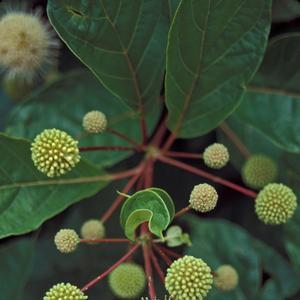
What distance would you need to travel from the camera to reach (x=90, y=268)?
285cm

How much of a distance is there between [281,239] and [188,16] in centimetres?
141

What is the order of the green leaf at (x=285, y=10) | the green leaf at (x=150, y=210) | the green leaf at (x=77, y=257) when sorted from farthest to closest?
the green leaf at (x=77, y=257) < the green leaf at (x=285, y=10) < the green leaf at (x=150, y=210)

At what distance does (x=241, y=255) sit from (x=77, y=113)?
927mm

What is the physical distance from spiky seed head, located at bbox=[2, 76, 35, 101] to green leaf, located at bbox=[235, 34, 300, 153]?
0.88 metres

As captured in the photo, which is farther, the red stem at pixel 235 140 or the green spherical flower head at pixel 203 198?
the red stem at pixel 235 140

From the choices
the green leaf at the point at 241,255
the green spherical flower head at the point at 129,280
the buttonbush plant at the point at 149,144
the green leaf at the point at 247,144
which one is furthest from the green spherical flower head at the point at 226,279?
the green leaf at the point at 247,144

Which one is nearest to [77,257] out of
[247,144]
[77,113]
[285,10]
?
[77,113]

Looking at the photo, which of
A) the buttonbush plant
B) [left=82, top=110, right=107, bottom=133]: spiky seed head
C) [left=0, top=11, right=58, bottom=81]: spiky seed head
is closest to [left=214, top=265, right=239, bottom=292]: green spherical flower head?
the buttonbush plant

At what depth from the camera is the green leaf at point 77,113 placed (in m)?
2.43

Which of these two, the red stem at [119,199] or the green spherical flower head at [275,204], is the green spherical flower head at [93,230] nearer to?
the red stem at [119,199]

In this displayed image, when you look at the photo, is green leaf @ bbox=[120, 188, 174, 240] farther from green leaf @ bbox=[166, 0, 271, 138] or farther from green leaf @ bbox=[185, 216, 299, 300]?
green leaf @ bbox=[185, 216, 299, 300]

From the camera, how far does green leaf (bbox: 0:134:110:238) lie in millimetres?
1974

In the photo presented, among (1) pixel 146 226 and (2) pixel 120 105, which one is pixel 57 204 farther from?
(2) pixel 120 105

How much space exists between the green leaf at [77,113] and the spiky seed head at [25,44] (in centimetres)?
12
